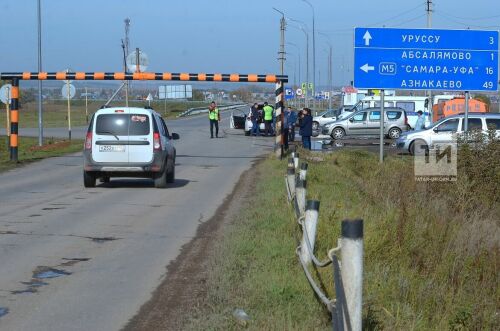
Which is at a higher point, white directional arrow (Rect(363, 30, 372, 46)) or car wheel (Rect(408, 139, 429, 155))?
white directional arrow (Rect(363, 30, 372, 46))

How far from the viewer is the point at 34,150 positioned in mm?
32906

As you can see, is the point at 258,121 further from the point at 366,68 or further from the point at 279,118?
the point at 366,68

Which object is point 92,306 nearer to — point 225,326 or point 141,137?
point 225,326

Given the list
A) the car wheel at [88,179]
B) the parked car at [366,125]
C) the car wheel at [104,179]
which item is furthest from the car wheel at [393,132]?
the car wheel at [88,179]

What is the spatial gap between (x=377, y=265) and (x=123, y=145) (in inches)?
425

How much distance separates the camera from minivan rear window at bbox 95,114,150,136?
1853 centimetres

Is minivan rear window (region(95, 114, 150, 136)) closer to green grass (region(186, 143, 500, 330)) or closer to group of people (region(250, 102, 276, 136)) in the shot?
green grass (region(186, 143, 500, 330))

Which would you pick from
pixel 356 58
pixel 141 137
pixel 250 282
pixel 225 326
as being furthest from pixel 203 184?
pixel 225 326

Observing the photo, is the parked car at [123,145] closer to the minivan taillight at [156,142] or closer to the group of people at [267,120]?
the minivan taillight at [156,142]

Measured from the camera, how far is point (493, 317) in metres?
7.82

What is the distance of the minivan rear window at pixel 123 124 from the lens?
18531 millimetres

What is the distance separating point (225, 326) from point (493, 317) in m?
3.00

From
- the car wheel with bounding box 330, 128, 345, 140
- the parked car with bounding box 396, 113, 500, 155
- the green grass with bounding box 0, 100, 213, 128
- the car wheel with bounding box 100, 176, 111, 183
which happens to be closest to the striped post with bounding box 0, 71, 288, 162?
the car wheel with bounding box 100, 176, 111, 183

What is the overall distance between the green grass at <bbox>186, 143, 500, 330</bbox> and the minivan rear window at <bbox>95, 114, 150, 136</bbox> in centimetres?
350
